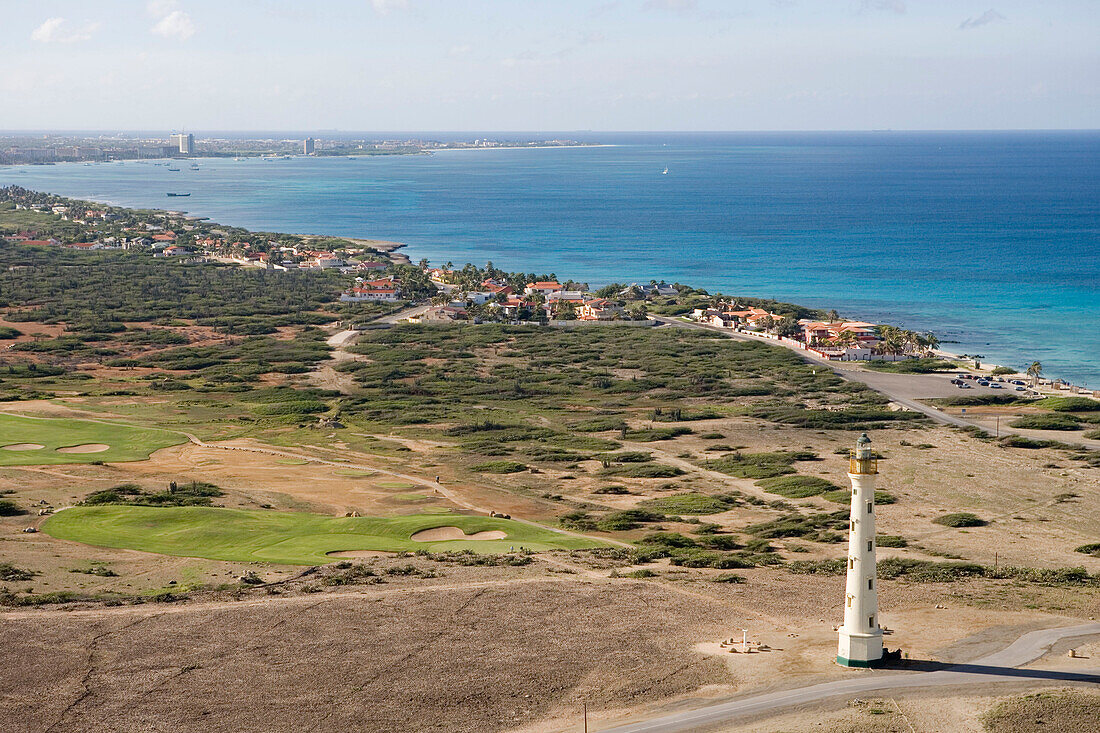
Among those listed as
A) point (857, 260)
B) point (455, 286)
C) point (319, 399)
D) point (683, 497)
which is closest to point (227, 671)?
point (683, 497)

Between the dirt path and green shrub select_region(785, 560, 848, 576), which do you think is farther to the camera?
green shrub select_region(785, 560, 848, 576)

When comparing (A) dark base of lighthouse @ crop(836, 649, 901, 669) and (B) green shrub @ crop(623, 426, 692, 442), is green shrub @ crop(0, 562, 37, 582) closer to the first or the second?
(A) dark base of lighthouse @ crop(836, 649, 901, 669)

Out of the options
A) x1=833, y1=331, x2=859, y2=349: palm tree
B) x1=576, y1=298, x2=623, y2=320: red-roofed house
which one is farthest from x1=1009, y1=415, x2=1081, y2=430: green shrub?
x1=576, y1=298, x2=623, y2=320: red-roofed house

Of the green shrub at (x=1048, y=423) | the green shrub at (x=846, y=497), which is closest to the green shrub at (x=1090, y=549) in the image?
the green shrub at (x=846, y=497)

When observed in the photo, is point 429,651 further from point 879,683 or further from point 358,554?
point 879,683

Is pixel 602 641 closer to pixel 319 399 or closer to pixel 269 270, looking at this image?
pixel 319 399

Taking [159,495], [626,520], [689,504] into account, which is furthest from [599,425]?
[159,495]

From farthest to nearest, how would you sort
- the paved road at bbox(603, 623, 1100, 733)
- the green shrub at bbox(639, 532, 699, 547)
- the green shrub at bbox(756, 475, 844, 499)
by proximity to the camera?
the green shrub at bbox(756, 475, 844, 499) → the green shrub at bbox(639, 532, 699, 547) → the paved road at bbox(603, 623, 1100, 733)
